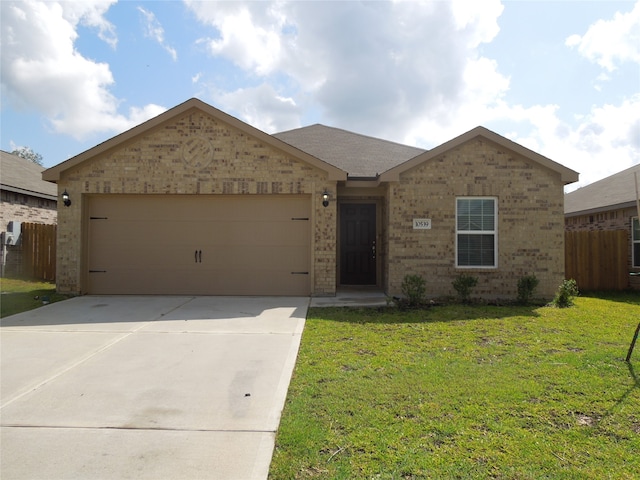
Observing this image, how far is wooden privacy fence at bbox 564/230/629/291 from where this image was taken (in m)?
12.4

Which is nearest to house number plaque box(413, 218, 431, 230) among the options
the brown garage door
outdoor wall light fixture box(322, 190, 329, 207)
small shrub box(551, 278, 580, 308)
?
outdoor wall light fixture box(322, 190, 329, 207)

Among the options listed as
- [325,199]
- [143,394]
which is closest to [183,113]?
[325,199]

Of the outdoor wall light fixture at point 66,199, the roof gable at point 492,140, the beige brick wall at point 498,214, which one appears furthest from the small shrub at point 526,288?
the outdoor wall light fixture at point 66,199

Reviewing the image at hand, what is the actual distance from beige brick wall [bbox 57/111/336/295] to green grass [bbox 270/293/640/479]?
3890 mm

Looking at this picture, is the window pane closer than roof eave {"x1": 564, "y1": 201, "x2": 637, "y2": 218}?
Yes

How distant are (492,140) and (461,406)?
24.7ft

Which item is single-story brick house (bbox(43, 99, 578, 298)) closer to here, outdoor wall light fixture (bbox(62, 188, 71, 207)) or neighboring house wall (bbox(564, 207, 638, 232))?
outdoor wall light fixture (bbox(62, 188, 71, 207))

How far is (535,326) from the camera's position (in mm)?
6867

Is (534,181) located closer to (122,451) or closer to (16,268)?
(122,451)

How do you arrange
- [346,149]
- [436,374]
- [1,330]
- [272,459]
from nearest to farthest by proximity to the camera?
[272,459], [436,374], [1,330], [346,149]

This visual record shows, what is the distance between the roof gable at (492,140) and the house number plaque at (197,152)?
4.25m

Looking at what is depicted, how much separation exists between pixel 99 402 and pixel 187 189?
6.75m

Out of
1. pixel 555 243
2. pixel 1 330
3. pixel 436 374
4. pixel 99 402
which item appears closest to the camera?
pixel 99 402

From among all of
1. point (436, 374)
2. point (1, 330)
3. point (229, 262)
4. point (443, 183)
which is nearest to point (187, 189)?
point (229, 262)
